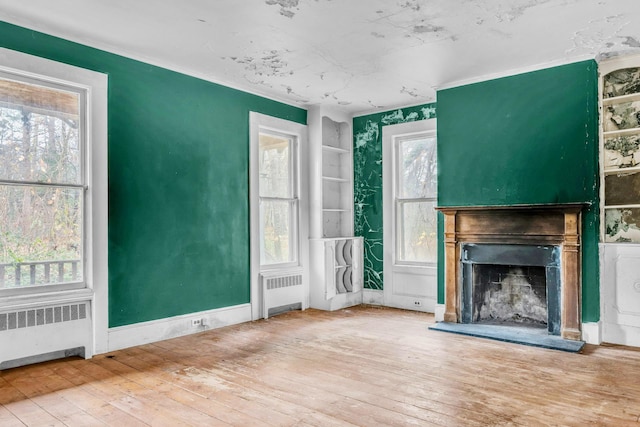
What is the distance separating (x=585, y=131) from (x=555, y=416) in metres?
2.75

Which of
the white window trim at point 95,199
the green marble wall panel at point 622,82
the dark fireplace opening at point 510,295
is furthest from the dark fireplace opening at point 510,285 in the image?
the white window trim at point 95,199

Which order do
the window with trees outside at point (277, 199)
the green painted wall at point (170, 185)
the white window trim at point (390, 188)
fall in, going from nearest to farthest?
the green painted wall at point (170, 185)
the window with trees outside at point (277, 199)
the white window trim at point (390, 188)

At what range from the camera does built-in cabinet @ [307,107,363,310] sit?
5922 mm

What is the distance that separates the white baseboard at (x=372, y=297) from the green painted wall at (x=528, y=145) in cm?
120

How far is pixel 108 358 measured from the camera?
3783 mm

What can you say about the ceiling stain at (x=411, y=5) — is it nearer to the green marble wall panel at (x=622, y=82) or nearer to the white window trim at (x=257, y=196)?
the green marble wall panel at (x=622, y=82)

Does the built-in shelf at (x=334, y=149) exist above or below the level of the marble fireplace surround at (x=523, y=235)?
above

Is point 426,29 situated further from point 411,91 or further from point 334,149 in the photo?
point 334,149

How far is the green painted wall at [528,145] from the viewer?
4.27 m

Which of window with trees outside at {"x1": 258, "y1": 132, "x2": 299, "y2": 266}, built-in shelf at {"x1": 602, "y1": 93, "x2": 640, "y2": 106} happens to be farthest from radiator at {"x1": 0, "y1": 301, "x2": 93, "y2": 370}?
built-in shelf at {"x1": 602, "y1": 93, "x2": 640, "y2": 106}

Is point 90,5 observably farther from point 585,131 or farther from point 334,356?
point 585,131

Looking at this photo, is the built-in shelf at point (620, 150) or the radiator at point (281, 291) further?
the radiator at point (281, 291)

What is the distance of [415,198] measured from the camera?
19.5ft

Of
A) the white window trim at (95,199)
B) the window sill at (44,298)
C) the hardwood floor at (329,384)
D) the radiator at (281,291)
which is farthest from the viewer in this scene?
the radiator at (281,291)
